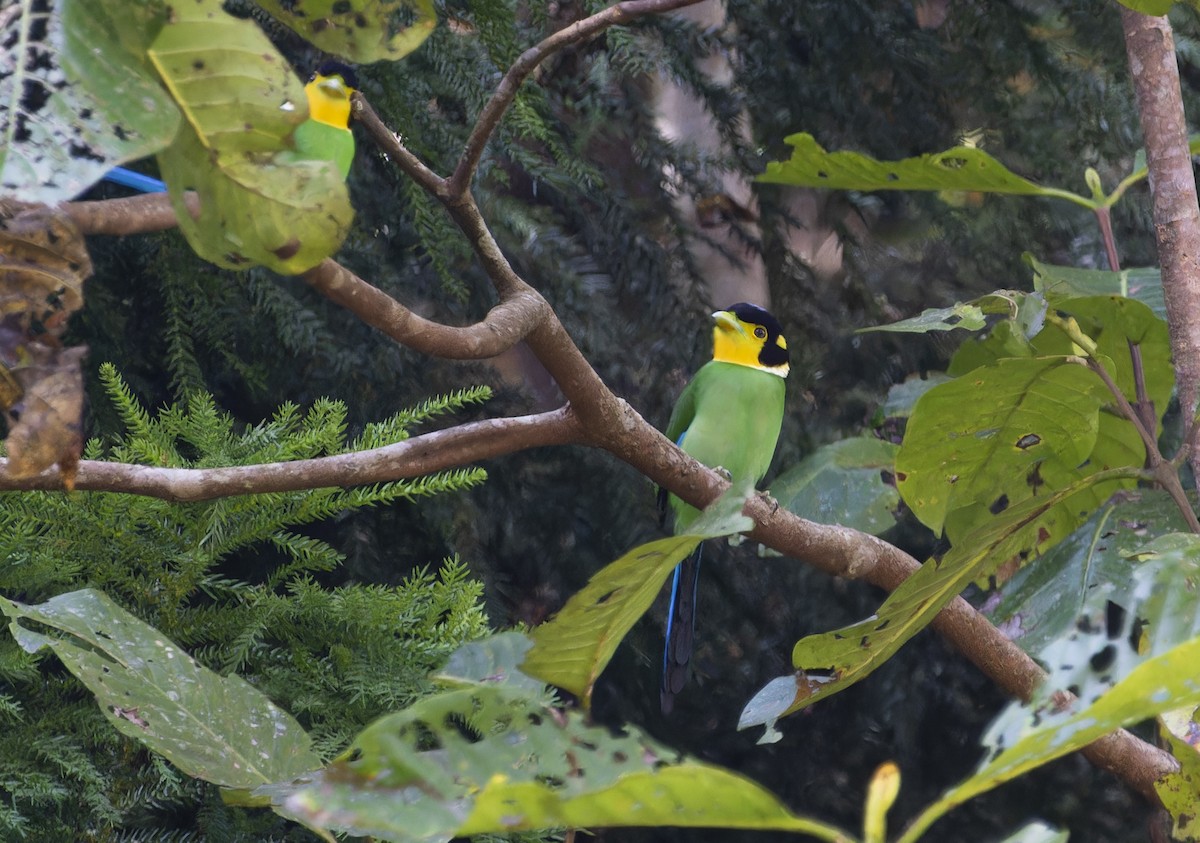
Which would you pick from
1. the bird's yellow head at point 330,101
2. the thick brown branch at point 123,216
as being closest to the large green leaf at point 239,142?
the thick brown branch at point 123,216

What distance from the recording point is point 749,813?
1.28 feet

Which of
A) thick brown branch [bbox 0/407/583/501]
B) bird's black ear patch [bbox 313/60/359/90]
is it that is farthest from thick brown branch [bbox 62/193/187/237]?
bird's black ear patch [bbox 313/60/359/90]

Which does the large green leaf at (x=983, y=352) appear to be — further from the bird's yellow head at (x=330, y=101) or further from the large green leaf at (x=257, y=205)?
the bird's yellow head at (x=330, y=101)

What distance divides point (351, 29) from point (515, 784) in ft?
1.53

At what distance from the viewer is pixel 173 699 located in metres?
0.75

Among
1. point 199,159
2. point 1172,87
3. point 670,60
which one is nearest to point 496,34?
→ point 670,60

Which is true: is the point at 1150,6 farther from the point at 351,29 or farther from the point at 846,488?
the point at 846,488

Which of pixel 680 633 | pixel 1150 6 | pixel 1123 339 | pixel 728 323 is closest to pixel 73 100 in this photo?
pixel 1150 6

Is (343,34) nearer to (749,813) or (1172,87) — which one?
(749,813)

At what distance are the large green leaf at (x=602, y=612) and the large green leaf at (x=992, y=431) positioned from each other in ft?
1.86

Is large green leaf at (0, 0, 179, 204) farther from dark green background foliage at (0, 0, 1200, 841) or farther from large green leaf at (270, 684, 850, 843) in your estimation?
dark green background foliage at (0, 0, 1200, 841)

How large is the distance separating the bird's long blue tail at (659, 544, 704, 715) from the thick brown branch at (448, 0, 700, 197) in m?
1.10

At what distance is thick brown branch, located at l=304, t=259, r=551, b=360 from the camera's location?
30.2 inches

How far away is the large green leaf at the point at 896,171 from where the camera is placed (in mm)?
1217
